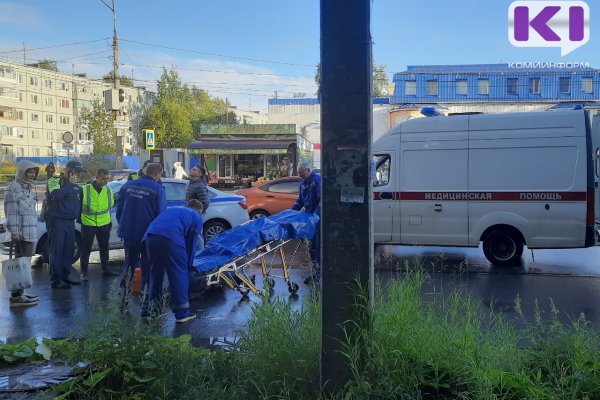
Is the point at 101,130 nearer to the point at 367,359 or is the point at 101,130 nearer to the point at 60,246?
the point at 60,246

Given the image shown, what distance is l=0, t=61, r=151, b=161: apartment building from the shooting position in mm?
72625

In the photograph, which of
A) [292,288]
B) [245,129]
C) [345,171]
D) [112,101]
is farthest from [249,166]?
[345,171]

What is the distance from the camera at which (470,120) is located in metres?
10.4

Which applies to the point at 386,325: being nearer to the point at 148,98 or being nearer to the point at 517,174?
the point at 517,174

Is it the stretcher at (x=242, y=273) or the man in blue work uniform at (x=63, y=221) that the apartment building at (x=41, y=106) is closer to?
the man in blue work uniform at (x=63, y=221)

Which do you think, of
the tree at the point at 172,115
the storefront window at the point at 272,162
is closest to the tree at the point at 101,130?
the tree at the point at 172,115

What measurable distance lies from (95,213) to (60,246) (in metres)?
0.82

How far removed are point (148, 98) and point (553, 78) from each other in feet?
208

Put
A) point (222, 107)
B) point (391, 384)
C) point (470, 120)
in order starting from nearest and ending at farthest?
point (391, 384) → point (470, 120) → point (222, 107)

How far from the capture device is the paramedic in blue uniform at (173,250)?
6.42m

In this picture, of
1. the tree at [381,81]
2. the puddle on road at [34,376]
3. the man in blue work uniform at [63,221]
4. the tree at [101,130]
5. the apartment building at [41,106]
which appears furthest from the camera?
the apartment building at [41,106]

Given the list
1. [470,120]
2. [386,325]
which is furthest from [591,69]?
[386,325]

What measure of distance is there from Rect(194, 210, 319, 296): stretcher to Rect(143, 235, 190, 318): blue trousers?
623mm

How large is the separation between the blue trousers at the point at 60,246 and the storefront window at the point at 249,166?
3316 cm
